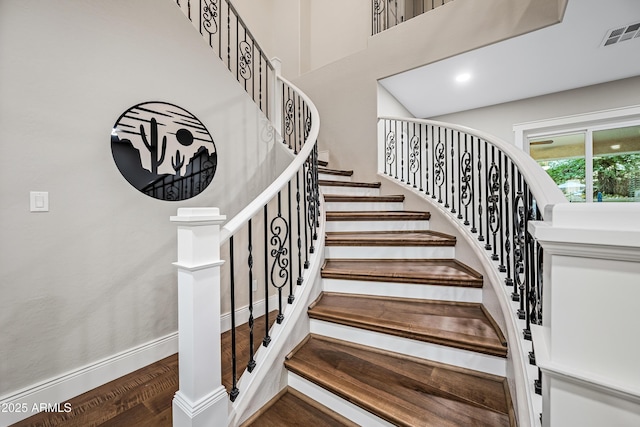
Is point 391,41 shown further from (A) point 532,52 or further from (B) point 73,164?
(B) point 73,164

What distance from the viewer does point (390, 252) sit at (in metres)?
2.21

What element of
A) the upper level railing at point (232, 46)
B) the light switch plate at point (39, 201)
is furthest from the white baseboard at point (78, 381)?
the upper level railing at point (232, 46)

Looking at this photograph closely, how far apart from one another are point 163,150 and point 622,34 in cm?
409

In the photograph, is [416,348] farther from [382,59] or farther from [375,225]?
[382,59]

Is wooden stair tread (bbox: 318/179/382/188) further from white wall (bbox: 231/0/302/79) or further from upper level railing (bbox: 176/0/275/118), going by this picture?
white wall (bbox: 231/0/302/79)

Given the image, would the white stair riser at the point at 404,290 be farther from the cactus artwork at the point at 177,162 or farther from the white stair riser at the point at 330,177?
the white stair riser at the point at 330,177

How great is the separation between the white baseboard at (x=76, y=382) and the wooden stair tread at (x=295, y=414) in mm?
1176

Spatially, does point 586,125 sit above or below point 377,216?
above

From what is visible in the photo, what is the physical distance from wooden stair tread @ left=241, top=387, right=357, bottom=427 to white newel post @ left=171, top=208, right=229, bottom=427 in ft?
0.79

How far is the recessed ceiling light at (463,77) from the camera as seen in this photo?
3.16 meters

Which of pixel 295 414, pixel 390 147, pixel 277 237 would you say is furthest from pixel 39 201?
pixel 390 147

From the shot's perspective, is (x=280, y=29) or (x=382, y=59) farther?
(x=280, y=29)

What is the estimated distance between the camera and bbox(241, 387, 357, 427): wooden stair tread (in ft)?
4.10

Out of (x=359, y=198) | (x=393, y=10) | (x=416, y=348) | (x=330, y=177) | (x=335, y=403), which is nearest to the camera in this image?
(x=335, y=403)
